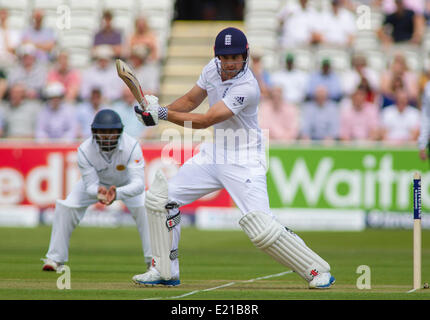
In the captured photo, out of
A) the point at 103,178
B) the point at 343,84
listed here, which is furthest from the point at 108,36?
the point at 103,178

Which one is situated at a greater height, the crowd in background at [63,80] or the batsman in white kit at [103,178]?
the crowd in background at [63,80]

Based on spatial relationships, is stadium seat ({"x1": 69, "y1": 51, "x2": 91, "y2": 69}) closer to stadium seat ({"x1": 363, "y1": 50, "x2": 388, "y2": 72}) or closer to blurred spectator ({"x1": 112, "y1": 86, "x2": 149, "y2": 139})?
blurred spectator ({"x1": 112, "y1": 86, "x2": 149, "y2": 139})

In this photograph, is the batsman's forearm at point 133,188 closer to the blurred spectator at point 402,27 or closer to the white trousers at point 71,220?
the white trousers at point 71,220

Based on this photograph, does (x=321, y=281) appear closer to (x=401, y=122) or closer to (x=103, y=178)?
(x=103, y=178)

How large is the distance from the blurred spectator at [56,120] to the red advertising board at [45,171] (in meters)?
0.33

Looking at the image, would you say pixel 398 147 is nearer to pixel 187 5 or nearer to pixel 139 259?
pixel 139 259

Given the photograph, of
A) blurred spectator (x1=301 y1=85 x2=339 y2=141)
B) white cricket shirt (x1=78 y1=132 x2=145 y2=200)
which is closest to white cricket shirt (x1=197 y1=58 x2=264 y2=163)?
white cricket shirt (x1=78 y1=132 x2=145 y2=200)

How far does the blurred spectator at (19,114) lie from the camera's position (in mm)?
15734

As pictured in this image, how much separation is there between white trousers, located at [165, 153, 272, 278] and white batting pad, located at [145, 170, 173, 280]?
7cm

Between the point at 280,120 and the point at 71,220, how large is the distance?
6.92m

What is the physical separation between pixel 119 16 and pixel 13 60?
261cm

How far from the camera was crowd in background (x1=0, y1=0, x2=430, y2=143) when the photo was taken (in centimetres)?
1493

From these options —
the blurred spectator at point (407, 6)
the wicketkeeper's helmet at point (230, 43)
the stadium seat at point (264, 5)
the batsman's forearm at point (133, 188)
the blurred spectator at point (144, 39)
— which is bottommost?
the batsman's forearm at point (133, 188)

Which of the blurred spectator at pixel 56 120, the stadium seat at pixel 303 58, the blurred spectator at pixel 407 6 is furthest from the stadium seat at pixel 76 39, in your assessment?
the blurred spectator at pixel 407 6
